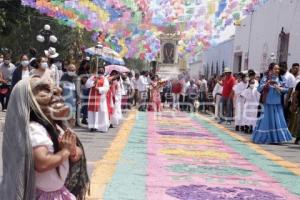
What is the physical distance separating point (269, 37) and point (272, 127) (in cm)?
1153

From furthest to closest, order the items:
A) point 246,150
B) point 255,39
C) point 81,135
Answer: point 255,39, point 81,135, point 246,150

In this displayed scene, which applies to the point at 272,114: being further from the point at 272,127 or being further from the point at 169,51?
the point at 169,51

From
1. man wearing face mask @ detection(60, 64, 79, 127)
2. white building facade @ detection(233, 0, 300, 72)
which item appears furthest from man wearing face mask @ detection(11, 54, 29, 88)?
white building facade @ detection(233, 0, 300, 72)

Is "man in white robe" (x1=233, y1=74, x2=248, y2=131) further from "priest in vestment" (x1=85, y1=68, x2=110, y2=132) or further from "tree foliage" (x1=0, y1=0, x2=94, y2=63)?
"tree foliage" (x1=0, y1=0, x2=94, y2=63)

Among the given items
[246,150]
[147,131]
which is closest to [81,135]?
[147,131]

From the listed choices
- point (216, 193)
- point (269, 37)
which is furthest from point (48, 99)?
point (269, 37)

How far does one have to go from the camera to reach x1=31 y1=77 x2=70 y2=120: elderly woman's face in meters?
2.85

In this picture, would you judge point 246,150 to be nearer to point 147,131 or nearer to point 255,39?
point 147,131

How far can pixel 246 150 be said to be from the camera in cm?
934

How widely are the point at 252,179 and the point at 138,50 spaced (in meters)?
23.3

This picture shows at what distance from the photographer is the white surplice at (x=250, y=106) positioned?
1298 cm

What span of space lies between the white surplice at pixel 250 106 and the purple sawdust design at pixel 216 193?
738 centimetres

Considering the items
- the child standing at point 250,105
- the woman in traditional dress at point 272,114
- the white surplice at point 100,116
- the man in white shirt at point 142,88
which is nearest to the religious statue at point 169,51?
the man in white shirt at point 142,88

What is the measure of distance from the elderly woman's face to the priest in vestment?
27.2 ft
